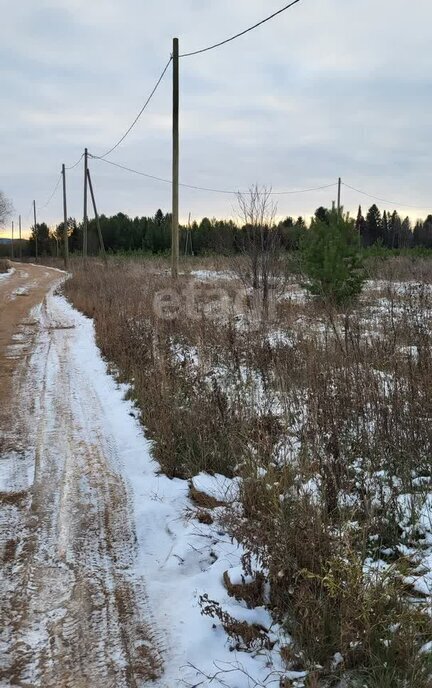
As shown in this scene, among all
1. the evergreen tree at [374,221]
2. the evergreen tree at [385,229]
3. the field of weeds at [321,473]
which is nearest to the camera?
the field of weeds at [321,473]

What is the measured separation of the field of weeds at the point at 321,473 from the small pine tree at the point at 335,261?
143 inches

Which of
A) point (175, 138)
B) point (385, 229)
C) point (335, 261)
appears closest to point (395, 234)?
point (385, 229)

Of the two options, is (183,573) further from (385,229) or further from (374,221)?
(374,221)

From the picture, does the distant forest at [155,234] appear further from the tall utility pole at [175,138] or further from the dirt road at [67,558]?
the dirt road at [67,558]

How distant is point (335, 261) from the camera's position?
35.2 feet

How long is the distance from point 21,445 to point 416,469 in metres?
3.32

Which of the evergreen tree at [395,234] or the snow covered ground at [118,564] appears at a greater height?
the evergreen tree at [395,234]

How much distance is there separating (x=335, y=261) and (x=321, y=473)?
8084 millimetres

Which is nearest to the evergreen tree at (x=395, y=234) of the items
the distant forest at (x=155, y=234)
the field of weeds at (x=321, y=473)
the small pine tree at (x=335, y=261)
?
the distant forest at (x=155, y=234)

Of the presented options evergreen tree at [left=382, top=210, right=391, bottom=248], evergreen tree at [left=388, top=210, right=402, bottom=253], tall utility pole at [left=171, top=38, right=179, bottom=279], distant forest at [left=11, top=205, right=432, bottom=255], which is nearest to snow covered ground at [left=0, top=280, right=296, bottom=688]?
tall utility pole at [left=171, top=38, right=179, bottom=279]

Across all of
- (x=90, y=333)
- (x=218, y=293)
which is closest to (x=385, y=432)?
(x=90, y=333)

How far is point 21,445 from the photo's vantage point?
4613 mm

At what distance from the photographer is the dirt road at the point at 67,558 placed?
220 centimetres

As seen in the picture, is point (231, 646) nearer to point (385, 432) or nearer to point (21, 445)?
point (385, 432)
